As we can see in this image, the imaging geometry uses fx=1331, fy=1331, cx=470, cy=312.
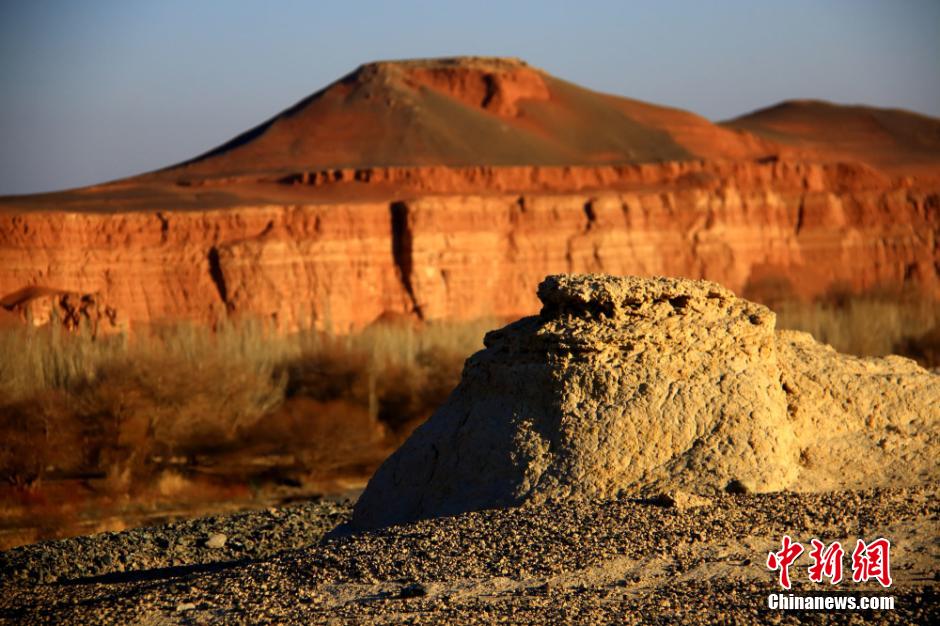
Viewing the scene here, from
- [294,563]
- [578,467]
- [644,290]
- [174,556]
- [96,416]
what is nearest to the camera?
[294,563]

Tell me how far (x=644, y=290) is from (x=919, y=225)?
4564cm

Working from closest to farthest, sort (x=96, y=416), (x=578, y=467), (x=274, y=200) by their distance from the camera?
(x=578, y=467) → (x=96, y=416) → (x=274, y=200)

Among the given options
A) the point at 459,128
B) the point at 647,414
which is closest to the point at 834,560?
the point at 647,414

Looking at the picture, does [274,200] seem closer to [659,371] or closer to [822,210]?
[822,210]

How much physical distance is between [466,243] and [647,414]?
1336 inches

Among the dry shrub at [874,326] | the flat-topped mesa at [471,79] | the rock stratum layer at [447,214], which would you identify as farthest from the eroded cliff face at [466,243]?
the flat-topped mesa at [471,79]

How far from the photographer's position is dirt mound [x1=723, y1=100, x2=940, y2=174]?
211 feet

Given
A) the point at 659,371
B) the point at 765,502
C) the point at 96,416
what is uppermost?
the point at 659,371

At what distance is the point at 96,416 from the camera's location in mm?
19969

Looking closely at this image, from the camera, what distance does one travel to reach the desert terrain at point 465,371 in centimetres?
662

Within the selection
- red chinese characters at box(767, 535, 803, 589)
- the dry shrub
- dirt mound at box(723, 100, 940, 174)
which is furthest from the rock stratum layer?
red chinese characters at box(767, 535, 803, 589)

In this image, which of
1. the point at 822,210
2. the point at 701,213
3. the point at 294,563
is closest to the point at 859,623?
the point at 294,563

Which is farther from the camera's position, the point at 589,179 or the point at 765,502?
the point at 589,179

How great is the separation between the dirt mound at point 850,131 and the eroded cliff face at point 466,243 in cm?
1103
